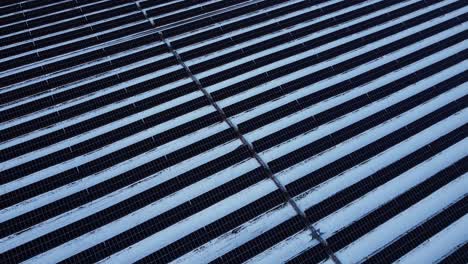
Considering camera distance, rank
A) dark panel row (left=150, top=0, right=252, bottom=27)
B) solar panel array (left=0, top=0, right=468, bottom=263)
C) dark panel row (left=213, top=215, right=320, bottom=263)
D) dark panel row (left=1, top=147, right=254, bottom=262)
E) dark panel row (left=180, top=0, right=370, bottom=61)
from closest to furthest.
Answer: dark panel row (left=1, top=147, right=254, bottom=262) → dark panel row (left=213, top=215, right=320, bottom=263) → solar panel array (left=0, top=0, right=468, bottom=263) → dark panel row (left=180, top=0, right=370, bottom=61) → dark panel row (left=150, top=0, right=252, bottom=27)

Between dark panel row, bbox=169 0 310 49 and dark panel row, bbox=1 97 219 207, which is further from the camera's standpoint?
dark panel row, bbox=169 0 310 49

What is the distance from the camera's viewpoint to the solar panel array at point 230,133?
27.8ft

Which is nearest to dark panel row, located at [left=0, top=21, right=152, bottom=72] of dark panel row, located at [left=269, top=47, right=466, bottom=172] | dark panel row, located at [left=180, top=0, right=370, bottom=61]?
dark panel row, located at [left=180, top=0, right=370, bottom=61]

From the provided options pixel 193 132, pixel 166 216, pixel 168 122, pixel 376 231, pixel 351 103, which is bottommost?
pixel 376 231

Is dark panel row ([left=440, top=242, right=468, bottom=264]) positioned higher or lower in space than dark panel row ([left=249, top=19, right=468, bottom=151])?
lower

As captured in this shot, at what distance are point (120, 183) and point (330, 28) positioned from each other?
944 cm

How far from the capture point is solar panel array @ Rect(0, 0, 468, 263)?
27.8ft

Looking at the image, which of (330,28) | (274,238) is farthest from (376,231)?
(330,28)

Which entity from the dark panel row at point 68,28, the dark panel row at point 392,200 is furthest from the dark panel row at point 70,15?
the dark panel row at point 392,200

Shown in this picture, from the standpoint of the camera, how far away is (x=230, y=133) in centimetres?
1012

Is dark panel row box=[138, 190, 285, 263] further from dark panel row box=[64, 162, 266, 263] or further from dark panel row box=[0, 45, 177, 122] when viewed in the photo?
dark panel row box=[0, 45, 177, 122]

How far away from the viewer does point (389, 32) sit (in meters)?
13.3

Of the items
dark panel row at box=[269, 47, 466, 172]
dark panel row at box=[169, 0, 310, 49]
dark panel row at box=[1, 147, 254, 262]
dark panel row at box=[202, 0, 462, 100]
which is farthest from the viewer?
dark panel row at box=[169, 0, 310, 49]

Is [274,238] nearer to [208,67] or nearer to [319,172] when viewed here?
[319,172]
